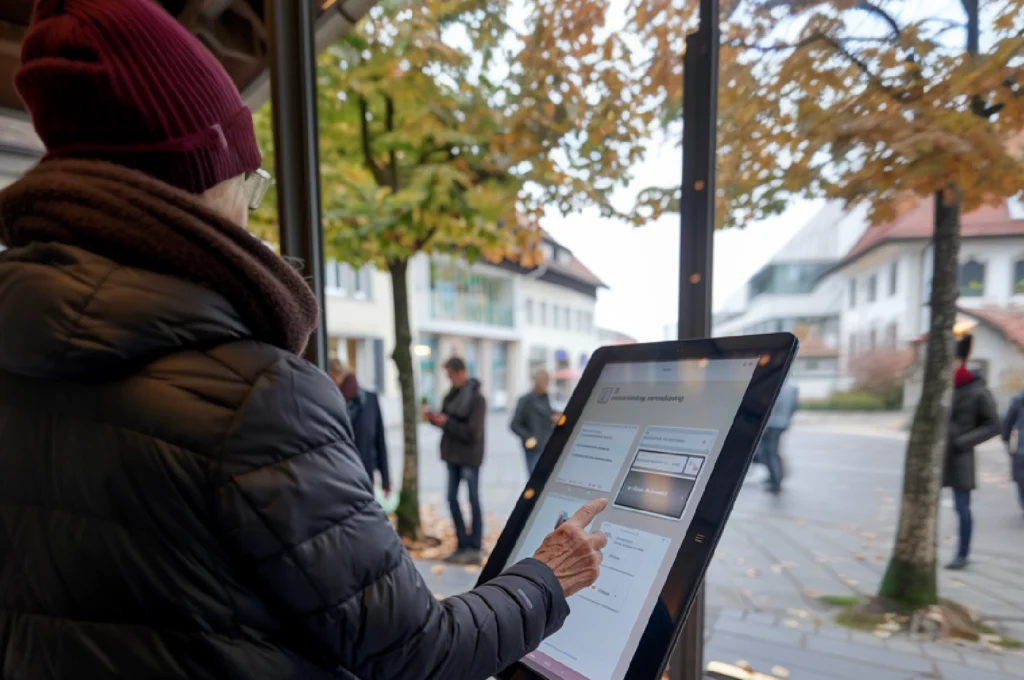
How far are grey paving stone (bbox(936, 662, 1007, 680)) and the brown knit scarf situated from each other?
2.46 meters

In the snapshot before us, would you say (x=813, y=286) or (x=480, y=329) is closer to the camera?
(x=813, y=286)

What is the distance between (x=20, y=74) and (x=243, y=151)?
208 millimetres

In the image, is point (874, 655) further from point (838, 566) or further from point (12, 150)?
point (12, 150)

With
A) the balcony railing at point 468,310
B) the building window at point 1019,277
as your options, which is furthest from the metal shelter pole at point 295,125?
the balcony railing at point 468,310

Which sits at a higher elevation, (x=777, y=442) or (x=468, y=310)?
(x=468, y=310)

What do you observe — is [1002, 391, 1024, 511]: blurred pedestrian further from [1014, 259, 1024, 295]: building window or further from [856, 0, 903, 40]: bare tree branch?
[856, 0, 903, 40]: bare tree branch

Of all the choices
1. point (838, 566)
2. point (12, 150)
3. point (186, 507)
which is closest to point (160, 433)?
point (186, 507)

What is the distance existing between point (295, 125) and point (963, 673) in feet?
9.36

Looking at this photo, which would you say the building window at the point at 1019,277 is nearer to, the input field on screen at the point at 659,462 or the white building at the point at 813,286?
the white building at the point at 813,286

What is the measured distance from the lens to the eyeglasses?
0.72 m

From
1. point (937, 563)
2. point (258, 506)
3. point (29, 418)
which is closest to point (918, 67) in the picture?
point (937, 563)

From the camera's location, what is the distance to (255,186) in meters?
0.75

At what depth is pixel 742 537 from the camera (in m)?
3.56

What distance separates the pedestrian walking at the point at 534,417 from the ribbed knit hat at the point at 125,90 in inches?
146
